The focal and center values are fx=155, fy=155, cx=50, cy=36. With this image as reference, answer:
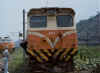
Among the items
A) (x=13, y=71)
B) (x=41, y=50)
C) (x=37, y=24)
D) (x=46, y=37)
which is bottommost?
(x=13, y=71)

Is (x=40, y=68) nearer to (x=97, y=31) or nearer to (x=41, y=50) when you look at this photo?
(x=41, y=50)

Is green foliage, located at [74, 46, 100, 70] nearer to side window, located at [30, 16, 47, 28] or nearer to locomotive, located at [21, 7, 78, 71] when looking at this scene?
locomotive, located at [21, 7, 78, 71]

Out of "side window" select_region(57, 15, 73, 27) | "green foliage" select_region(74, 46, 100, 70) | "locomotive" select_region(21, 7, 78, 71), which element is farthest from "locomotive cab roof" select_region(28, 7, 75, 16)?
"green foliage" select_region(74, 46, 100, 70)

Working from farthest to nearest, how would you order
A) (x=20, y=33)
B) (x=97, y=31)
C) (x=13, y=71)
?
(x=20, y=33) < (x=97, y=31) < (x=13, y=71)

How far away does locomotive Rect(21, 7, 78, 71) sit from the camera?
259 inches

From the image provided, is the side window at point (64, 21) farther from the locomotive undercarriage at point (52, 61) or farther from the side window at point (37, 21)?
the locomotive undercarriage at point (52, 61)

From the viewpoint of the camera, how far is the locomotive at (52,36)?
259 inches

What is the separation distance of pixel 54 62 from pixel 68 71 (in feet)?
2.53

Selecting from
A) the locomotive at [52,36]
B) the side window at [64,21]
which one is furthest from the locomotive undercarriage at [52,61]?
the side window at [64,21]

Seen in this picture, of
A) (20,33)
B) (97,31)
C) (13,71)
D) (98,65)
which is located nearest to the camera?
(98,65)

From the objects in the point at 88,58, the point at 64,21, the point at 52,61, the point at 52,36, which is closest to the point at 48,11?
Answer: the point at 64,21

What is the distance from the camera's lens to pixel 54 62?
6562 mm

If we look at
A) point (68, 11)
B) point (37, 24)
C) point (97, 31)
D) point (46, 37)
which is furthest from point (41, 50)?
point (97, 31)

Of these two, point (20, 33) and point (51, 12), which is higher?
point (51, 12)
